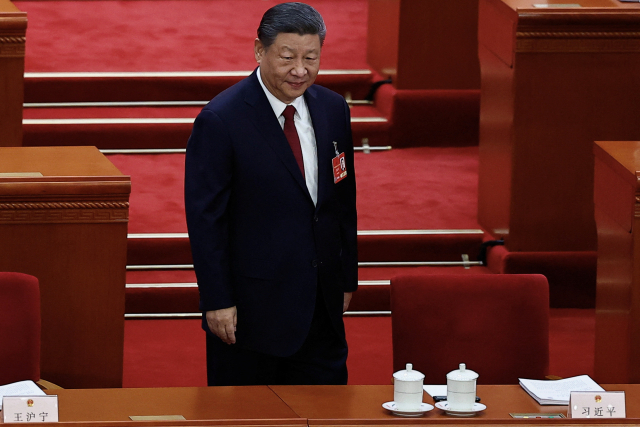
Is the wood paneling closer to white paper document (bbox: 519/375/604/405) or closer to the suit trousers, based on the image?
the suit trousers

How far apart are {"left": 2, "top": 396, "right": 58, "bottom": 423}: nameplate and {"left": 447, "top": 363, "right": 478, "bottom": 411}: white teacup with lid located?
2.80 feet

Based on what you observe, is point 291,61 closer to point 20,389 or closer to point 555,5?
point 20,389

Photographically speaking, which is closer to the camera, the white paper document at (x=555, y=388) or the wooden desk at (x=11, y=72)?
the white paper document at (x=555, y=388)

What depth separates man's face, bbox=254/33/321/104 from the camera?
9.65 feet

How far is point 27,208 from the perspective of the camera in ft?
11.3

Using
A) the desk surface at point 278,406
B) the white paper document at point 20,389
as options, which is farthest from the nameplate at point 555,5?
the white paper document at point 20,389

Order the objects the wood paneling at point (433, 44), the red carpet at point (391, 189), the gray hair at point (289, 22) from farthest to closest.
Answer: the wood paneling at point (433, 44)
the red carpet at point (391, 189)
the gray hair at point (289, 22)

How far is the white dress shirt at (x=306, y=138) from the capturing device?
10.2ft

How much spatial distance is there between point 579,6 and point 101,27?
3077 millimetres

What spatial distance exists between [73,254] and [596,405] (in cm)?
159

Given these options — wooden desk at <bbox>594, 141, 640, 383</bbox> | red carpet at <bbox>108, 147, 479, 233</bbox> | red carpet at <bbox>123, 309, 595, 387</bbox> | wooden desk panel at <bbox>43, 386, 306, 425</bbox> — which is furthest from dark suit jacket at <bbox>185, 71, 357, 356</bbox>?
red carpet at <bbox>108, 147, 479, 233</bbox>

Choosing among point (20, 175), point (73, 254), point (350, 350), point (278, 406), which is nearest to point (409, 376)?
point (278, 406)

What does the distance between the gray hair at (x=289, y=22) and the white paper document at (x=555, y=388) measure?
0.96m

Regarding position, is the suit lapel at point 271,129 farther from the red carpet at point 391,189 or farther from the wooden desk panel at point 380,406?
the red carpet at point 391,189
